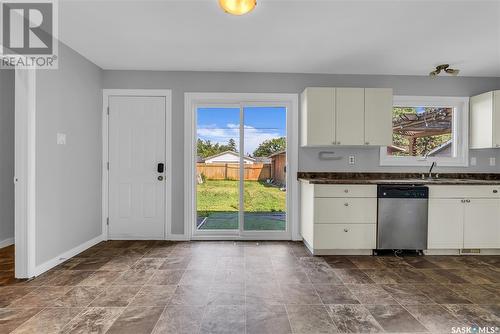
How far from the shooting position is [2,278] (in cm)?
252

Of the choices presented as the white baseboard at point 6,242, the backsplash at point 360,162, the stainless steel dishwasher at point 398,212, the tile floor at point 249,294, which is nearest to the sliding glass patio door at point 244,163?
the backsplash at point 360,162

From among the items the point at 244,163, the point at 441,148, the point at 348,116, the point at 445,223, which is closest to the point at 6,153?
the point at 244,163

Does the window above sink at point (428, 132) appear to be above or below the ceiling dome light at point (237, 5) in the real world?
below

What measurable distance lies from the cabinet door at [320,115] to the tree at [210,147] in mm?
1087

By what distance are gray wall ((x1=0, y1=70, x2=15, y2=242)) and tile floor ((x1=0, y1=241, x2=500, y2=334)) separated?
49 cm

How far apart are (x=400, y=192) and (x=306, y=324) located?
2108 millimetres

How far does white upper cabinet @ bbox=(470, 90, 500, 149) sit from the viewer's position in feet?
11.4

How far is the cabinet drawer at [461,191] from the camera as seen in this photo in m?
3.26

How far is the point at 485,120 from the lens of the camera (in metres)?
3.59

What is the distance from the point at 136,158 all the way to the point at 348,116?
9.46ft

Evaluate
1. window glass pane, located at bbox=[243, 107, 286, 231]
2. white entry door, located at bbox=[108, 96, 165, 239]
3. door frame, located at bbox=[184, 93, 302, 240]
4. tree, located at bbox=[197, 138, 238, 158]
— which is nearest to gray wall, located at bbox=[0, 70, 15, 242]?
white entry door, located at bbox=[108, 96, 165, 239]
